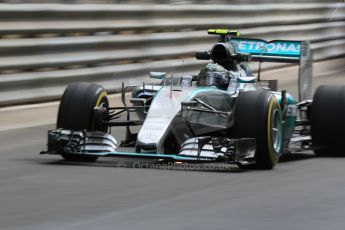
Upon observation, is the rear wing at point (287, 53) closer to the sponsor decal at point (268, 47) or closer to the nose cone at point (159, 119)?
the sponsor decal at point (268, 47)

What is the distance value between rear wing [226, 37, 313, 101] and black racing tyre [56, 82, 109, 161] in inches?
72.0

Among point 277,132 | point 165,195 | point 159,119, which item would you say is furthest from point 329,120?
point 165,195

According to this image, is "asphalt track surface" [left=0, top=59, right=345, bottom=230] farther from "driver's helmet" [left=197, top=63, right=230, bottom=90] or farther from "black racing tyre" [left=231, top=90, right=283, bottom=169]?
"driver's helmet" [left=197, top=63, right=230, bottom=90]

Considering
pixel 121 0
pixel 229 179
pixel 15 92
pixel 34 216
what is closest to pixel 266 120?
pixel 229 179

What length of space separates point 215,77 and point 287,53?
5.02 feet

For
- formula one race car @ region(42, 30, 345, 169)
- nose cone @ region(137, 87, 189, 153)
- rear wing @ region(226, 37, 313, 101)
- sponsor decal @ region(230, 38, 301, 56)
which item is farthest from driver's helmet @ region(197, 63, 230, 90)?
sponsor decal @ region(230, 38, 301, 56)

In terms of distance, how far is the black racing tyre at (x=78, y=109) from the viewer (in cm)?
913

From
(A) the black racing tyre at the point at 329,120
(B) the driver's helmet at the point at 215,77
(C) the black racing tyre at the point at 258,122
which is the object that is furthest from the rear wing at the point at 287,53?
(C) the black racing tyre at the point at 258,122

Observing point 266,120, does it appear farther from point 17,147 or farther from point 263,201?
point 17,147

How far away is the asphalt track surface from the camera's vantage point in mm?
6188

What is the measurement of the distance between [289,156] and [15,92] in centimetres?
380

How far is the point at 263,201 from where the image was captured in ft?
23.1

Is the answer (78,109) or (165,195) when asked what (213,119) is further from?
(165,195)

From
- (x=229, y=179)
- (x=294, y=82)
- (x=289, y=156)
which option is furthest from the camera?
(x=294, y=82)
